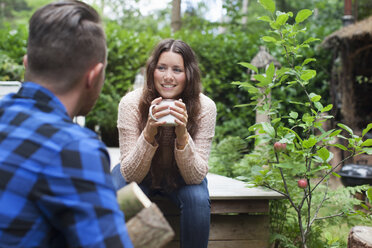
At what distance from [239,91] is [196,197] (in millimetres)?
4818

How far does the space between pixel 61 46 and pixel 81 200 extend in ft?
1.27

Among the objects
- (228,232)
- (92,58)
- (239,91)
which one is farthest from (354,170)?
(92,58)

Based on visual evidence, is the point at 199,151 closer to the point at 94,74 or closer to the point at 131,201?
the point at 131,201

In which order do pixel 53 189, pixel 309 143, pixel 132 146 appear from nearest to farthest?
pixel 53 189, pixel 309 143, pixel 132 146

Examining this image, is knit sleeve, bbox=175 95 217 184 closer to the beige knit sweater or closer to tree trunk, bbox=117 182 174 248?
the beige knit sweater

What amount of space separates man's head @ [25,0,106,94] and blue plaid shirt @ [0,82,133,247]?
0.47 ft

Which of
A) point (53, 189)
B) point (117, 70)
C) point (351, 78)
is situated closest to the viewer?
point (53, 189)

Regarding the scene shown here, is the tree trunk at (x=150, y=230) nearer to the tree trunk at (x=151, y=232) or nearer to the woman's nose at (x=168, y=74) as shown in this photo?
the tree trunk at (x=151, y=232)

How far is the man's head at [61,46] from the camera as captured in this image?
0.99m

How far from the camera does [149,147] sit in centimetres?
206

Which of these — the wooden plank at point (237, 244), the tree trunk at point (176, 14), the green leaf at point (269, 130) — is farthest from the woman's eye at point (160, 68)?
the tree trunk at point (176, 14)

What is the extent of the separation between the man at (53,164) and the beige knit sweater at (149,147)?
1088mm

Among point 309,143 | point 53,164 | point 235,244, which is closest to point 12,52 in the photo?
point 235,244

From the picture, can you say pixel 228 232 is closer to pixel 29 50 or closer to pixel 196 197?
pixel 196 197
